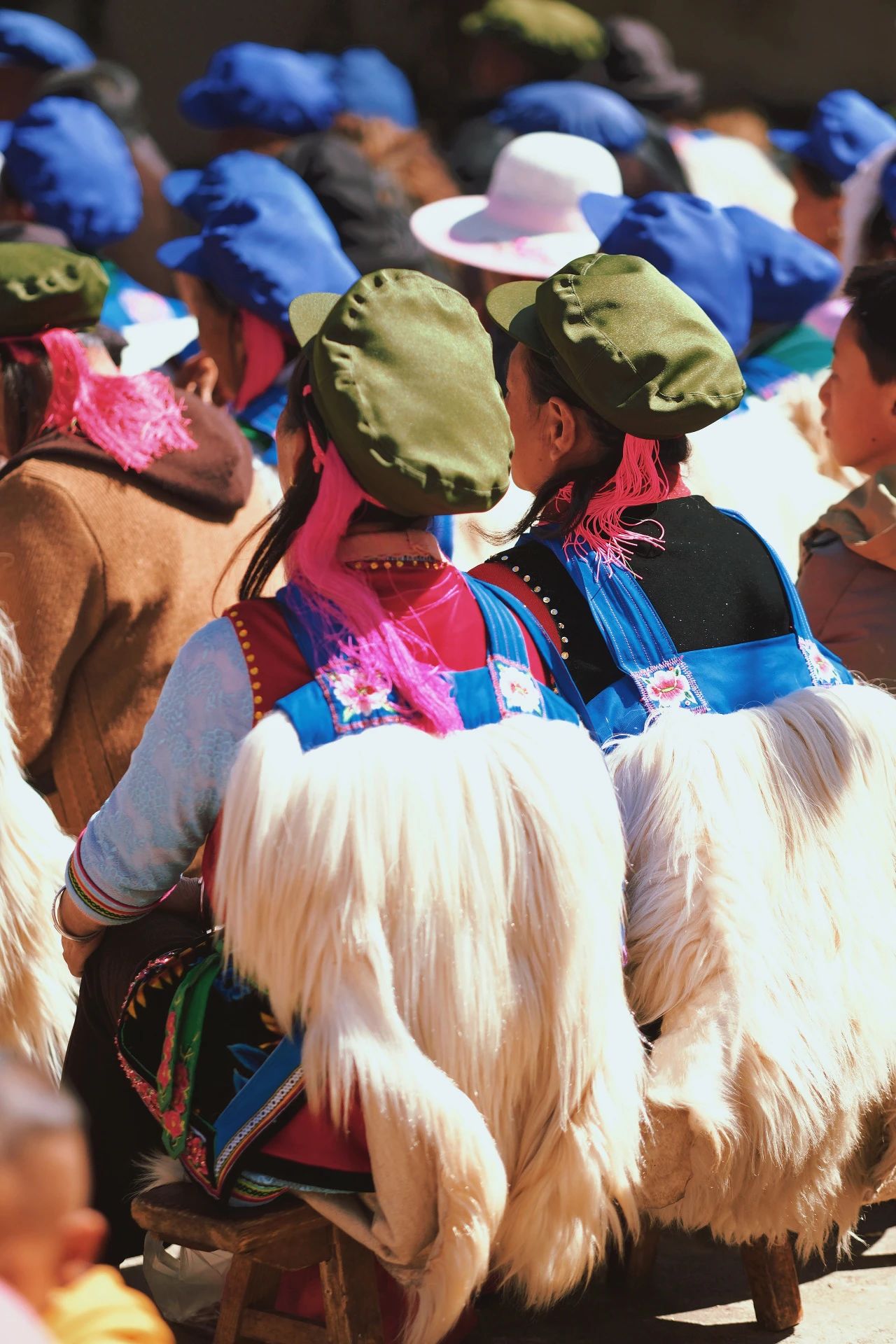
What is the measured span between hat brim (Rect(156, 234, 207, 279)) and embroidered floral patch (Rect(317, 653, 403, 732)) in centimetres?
229

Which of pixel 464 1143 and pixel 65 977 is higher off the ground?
pixel 464 1143

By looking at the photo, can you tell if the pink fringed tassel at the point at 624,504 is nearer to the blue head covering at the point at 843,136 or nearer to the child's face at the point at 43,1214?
the child's face at the point at 43,1214

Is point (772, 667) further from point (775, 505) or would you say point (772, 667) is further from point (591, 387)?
point (775, 505)

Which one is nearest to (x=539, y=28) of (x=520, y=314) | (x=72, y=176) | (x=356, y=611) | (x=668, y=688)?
(x=72, y=176)

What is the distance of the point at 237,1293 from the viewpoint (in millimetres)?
2041

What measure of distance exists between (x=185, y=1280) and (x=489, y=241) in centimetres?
289

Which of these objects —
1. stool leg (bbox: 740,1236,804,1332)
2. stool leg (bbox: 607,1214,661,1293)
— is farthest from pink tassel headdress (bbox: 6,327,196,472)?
stool leg (bbox: 740,1236,804,1332)

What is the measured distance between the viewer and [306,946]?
1.74m

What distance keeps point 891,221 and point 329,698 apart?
138 inches

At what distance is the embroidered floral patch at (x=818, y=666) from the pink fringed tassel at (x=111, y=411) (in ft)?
3.98

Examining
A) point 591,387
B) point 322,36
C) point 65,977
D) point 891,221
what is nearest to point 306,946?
point 65,977

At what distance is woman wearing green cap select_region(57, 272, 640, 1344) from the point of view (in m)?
1.73

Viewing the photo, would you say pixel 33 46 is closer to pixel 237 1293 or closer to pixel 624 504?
pixel 624 504

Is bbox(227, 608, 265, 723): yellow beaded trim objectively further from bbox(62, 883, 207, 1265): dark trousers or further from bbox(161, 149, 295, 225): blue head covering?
bbox(161, 149, 295, 225): blue head covering
